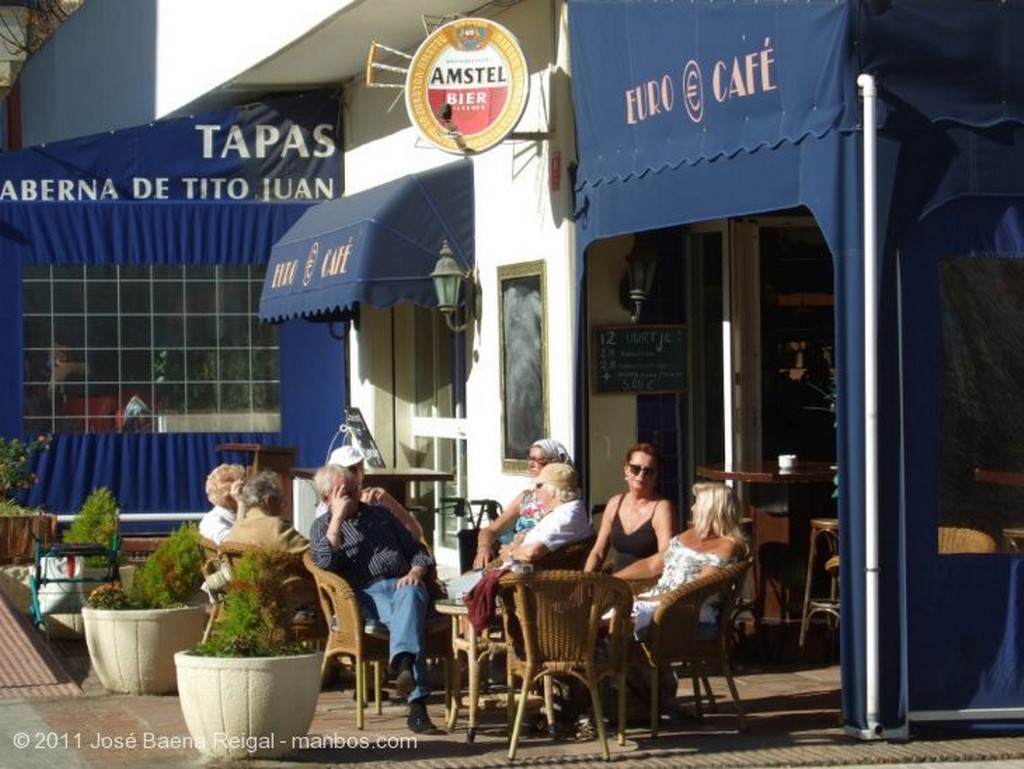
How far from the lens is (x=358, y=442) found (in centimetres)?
1623

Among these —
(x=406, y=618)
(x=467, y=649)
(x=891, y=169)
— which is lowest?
(x=467, y=649)

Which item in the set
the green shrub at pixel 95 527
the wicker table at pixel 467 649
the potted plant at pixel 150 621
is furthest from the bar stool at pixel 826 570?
the green shrub at pixel 95 527

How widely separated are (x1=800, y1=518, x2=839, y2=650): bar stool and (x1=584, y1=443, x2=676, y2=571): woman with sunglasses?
121 centimetres

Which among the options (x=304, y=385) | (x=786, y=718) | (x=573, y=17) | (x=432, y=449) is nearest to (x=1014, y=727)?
(x=786, y=718)

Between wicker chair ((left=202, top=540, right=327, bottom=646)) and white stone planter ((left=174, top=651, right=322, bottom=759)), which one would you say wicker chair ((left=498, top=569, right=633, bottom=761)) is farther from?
wicker chair ((left=202, top=540, right=327, bottom=646))

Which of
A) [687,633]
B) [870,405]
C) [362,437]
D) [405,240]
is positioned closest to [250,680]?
[687,633]

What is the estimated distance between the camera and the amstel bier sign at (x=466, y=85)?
12312 mm

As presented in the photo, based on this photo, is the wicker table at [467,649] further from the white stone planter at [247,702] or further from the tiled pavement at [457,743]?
the white stone planter at [247,702]

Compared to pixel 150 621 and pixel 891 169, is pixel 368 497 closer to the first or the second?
pixel 150 621

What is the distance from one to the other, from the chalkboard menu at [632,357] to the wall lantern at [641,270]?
218 mm

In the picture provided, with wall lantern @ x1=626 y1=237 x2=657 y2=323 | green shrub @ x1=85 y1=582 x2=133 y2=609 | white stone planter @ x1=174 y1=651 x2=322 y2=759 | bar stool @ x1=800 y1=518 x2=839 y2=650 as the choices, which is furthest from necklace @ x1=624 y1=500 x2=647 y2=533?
green shrub @ x1=85 y1=582 x2=133 y2=609

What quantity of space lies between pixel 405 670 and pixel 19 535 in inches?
248

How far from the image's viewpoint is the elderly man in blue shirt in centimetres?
945

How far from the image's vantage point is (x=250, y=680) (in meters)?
8.61
